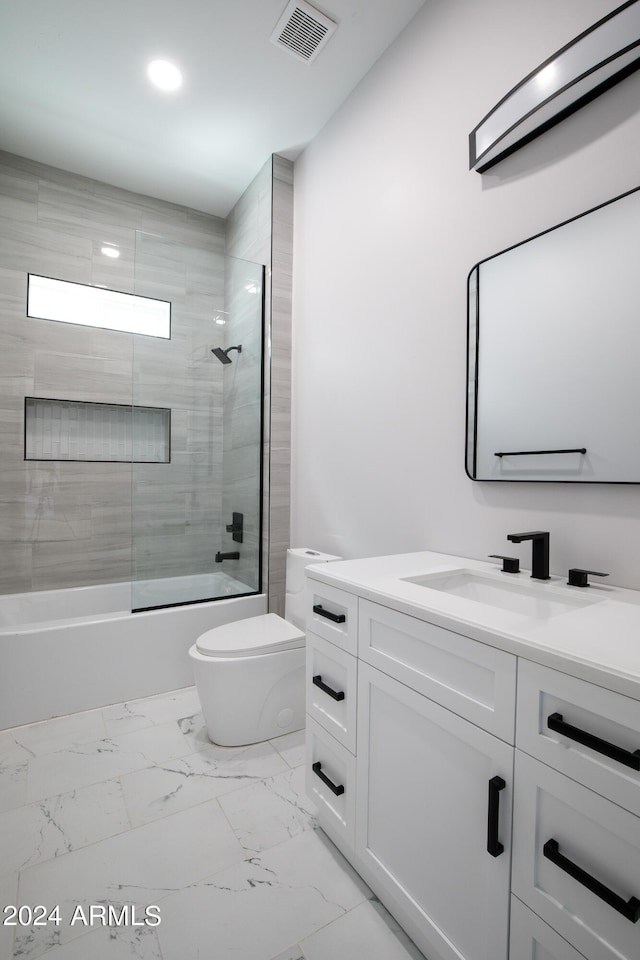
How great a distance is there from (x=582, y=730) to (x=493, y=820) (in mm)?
259

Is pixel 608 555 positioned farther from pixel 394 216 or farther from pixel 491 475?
pixel 394 216

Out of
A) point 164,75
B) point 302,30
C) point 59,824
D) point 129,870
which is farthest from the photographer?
point 164,75

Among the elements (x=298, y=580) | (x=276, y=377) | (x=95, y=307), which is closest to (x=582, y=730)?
(x=298, y=580)

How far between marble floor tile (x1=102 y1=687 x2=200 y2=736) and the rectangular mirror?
1756 millimetres

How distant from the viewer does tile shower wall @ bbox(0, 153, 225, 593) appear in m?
2.60

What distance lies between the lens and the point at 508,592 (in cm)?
128

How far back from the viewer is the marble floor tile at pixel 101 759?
1.68 m

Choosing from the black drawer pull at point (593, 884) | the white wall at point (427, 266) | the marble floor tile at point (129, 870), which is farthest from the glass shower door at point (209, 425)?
the black drawer pull at point (593, 884)

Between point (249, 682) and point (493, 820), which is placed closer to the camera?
point (493, 820)

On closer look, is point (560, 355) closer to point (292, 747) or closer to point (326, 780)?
point (326, 780)

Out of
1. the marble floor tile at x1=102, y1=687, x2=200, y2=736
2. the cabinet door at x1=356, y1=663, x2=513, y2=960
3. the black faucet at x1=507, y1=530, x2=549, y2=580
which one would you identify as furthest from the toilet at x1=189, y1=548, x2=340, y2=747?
the black faucet at x1=507, y1=530, x2=549, y2=580

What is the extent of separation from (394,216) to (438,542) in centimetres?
137

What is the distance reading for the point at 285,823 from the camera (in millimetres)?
1483

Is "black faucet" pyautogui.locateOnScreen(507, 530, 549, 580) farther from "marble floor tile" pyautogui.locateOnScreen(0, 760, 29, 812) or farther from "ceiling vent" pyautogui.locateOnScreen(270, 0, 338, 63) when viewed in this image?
"ceiling vent" pyautogui.locateOnScreen(270, 0, 338, 63)
